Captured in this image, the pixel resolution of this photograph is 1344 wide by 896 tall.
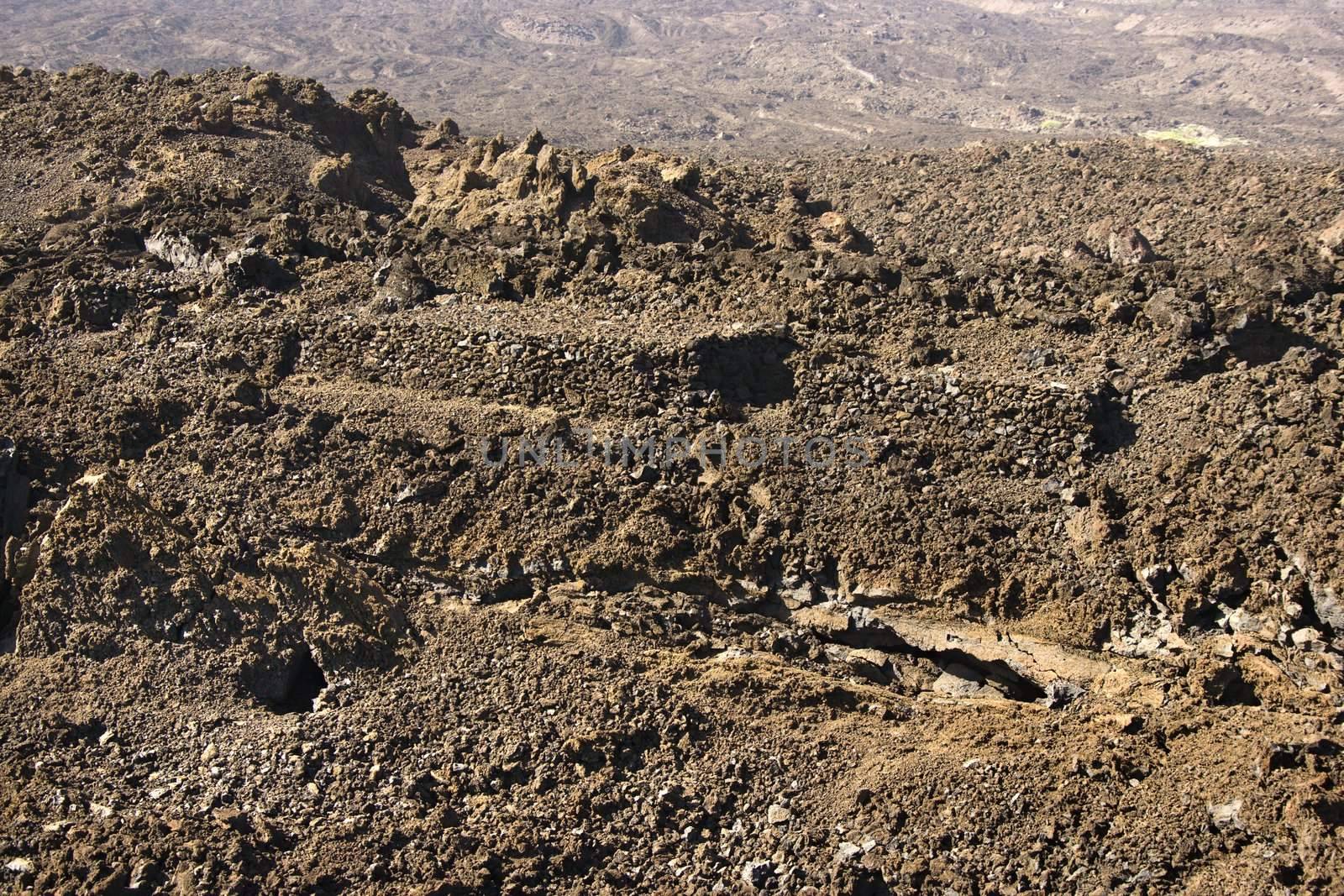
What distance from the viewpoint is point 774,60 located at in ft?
248

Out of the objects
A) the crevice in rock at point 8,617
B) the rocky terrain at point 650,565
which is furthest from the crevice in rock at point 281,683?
the crevice in rock at point 8,617

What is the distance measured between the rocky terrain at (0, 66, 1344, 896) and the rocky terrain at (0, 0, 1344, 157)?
118 feet

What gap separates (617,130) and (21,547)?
1836 inches

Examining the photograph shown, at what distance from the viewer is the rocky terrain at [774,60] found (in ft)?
186

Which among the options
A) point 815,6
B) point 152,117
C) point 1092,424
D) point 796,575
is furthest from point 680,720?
point 815,6

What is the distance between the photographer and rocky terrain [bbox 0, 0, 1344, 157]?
56812 mm

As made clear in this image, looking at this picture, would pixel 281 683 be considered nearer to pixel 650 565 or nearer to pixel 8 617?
pixel 8 617

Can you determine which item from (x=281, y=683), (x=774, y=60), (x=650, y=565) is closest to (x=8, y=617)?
(x=281, y=683)

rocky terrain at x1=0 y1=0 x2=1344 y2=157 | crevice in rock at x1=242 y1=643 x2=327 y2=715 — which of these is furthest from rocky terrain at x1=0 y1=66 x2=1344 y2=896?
rocky terrain at x1=0 y1=0 x2=1344 y2=157

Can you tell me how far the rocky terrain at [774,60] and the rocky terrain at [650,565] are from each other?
35929 millimetres

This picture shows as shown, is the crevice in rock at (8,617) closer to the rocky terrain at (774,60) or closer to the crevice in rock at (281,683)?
the crevice in rock at (281,683)

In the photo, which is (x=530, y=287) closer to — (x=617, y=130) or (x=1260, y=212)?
(x=1260, y=212)

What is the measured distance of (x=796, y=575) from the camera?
11.4 meters

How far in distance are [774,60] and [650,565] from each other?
7044 centimetres
